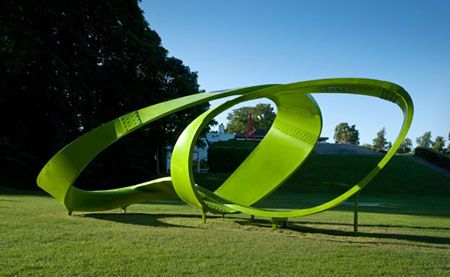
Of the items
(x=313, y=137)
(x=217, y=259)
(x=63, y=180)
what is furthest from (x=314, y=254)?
(x=63, y=180)

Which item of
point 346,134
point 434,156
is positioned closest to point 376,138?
point 346,134

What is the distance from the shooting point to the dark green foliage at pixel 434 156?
32.5 meters

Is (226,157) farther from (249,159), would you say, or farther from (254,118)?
(254,118)

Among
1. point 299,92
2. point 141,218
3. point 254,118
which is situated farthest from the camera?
point 254,118

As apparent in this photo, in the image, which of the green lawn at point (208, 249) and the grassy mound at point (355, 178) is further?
the grassy mound at point (355, 178)

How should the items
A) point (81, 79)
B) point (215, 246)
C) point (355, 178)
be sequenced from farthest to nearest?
1. point (355, 178)
2. point (81, 79)
3. point (215, 246)

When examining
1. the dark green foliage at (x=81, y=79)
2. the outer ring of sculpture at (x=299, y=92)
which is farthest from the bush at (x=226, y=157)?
the outer ring of sculpture at (x=299, y=92)

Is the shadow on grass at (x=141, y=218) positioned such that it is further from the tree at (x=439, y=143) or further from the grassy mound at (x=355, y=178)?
the tree at (x=439, y=143)

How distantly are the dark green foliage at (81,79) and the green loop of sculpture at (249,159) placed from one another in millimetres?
13574

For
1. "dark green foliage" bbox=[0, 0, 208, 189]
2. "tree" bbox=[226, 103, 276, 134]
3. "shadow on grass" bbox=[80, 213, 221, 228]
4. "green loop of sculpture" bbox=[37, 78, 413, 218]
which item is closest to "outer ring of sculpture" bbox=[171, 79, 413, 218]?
"green loop of sculpture" bbox=[37, 78, 413, 218]

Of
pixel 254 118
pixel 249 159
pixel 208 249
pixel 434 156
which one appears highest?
pixel 254 118

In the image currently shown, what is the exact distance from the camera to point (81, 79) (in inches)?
928

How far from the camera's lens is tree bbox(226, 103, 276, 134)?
67.4m

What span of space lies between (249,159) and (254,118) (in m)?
59.2
